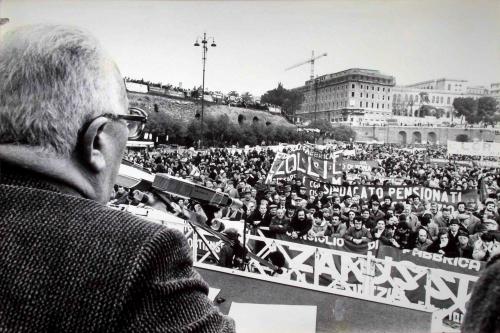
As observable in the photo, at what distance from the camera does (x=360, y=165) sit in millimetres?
2889

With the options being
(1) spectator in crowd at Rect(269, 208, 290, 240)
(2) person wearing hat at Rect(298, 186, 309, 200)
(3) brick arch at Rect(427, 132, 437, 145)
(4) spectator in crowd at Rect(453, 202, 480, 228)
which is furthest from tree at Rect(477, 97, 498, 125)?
(1) spectator in crowd at Rect(269, 208, 290, 240)

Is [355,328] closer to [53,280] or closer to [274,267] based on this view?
[274,267]

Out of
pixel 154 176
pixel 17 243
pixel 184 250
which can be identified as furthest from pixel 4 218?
pixel 154 176

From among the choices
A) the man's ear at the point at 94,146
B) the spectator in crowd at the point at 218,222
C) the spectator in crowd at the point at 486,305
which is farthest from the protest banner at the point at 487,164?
the man's ear at the point at 94,146

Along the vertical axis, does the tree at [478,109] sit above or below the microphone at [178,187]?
above

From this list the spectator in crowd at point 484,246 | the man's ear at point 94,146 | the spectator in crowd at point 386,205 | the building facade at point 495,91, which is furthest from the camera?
the spectator in crowd at point 386,205

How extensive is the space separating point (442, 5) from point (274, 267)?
6.03 ft

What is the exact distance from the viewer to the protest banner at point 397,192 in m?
2.53

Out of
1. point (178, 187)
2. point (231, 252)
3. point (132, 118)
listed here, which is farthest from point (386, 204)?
point (132, 118)

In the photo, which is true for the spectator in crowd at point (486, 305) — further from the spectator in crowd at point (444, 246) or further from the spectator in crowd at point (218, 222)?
the spectator in crowd at point (218, 222)

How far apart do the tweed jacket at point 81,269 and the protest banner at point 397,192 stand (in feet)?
8.03

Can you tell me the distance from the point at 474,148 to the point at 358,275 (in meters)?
0.99

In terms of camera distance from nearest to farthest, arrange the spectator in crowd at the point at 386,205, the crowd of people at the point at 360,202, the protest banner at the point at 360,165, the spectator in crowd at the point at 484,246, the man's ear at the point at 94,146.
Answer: the man's ear at the point at 94,146
the spectator in crowd at the point at 484,246
the crowd of people at the point at 360,202
the spectator in crowd at the point at 386,205
the protest banner at the point at 360,165

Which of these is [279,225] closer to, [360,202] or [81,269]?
[360,202]
